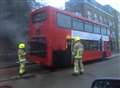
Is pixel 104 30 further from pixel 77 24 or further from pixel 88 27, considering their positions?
pixel 77 24

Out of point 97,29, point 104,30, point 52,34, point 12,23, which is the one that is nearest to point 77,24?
point 52,34

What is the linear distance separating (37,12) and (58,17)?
1.37 metres

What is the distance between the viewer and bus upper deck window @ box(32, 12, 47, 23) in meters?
16.1

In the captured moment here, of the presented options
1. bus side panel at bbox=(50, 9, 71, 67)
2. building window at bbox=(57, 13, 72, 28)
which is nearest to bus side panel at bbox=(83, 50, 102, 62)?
bus side panel at bbox=(50, 9, 71, 67)

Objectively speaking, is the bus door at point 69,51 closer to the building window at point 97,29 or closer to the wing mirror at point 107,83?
the building window at point 97,29

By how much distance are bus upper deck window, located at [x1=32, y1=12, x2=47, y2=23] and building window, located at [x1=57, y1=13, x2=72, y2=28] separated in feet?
2.46

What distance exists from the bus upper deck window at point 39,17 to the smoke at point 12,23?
12.6ft

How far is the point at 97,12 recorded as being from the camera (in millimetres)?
49000

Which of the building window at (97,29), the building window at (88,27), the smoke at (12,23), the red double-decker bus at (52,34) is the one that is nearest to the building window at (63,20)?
the red double-decker bus at (52,34)

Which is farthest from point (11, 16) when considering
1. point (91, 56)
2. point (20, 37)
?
point (91, 56)

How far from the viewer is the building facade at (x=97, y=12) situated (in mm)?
41969

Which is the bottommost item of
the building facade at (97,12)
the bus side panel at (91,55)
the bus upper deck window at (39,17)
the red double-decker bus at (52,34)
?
the bus side panel at (91,55)

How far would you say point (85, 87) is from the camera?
1020 centimetres

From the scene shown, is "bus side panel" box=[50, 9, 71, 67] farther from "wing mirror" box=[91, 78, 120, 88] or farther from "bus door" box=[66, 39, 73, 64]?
"wing mirror" box=[91, 78, 120, 88]
